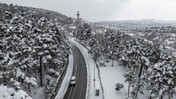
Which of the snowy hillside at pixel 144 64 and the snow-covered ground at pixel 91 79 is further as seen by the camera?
the snow-covered ground at pixel 91 79

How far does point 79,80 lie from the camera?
50562mm

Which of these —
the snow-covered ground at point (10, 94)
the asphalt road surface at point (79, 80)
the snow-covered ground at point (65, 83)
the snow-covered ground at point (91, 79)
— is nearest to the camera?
the snow-covered ground at point (10, 94)

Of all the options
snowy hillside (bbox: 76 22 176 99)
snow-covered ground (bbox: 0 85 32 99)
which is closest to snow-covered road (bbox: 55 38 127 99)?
snowy hillside (bbox: 76 22 176 99)

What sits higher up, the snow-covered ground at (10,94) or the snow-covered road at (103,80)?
the snow-covered ground at (10,94)

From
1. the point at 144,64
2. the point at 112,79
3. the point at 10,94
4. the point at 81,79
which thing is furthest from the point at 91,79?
the point at 10,94

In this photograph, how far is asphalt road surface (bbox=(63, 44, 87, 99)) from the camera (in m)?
41.1

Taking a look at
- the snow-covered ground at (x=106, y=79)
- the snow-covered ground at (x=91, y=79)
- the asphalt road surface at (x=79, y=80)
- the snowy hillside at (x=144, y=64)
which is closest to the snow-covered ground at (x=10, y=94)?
the snowy hillside at (x=144, y=64)

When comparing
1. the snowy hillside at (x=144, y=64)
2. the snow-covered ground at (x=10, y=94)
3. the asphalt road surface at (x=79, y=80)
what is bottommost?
the asphalt road surface at (x=79, y=80)

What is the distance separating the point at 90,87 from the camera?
4556cm

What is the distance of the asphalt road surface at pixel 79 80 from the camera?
135 ft

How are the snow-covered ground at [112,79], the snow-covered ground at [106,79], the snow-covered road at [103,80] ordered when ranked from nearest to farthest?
the snow-covered road at [103,80], the snow-covered ground at [106,79], the snow-covered ground at [112,79]

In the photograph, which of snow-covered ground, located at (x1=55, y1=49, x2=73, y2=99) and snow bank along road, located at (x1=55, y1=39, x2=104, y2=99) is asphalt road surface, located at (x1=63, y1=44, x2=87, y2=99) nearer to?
snow bank along road, located at (x1=55, y1=39, x2=104, y2=99)

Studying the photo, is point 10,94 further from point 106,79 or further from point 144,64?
point 106,79

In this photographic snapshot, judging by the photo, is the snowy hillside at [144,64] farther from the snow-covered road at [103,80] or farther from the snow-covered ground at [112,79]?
the snow-covered road at [103,80]
